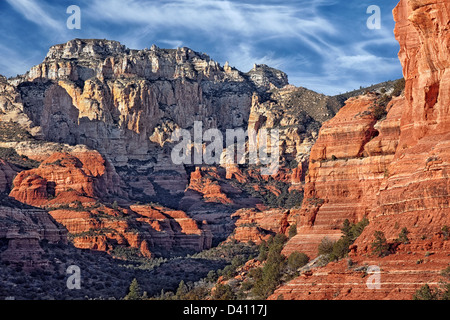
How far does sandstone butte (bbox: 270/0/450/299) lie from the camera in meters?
78.5

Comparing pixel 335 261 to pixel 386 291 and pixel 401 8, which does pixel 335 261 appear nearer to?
pixel 386 291

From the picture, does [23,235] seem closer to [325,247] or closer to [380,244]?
[325,247]

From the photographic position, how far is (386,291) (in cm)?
7594

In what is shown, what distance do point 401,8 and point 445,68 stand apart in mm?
10875

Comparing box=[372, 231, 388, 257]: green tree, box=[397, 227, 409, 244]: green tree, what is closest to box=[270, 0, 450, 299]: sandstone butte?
box=[397, 227, 409, 244]: green tree

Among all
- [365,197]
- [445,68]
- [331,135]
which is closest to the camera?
[445,68]

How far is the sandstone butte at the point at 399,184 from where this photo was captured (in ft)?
258

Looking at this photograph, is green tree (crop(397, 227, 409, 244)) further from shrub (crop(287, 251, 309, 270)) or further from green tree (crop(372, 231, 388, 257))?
shrub (crop(287, 251, 309, 270))

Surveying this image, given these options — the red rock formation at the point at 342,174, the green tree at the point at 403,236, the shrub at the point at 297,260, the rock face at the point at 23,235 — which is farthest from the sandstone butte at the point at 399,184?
the rock face at the point at 23,235

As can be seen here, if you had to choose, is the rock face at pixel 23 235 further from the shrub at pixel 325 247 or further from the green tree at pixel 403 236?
the green tree at pixel 403 236

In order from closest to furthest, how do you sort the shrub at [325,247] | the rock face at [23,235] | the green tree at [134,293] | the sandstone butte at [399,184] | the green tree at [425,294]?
the green tree at [425,294], the sandstone butte at [399,184], the shrub at [325,247], the green tree at [134,293], the rock face at [23,235]
